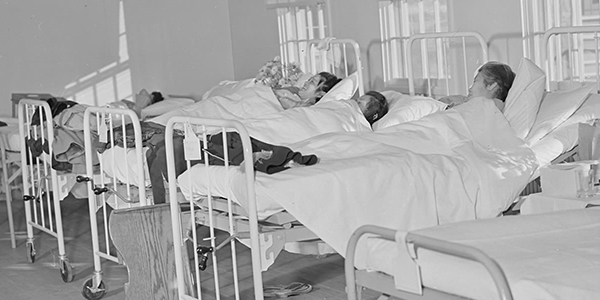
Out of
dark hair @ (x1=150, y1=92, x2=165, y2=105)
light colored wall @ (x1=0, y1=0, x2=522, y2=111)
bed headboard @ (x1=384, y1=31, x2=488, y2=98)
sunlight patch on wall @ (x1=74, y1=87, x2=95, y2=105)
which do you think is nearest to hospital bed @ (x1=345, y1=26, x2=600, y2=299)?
bed headboard @ (x1=384, y1=31, x2=488, y2=98)

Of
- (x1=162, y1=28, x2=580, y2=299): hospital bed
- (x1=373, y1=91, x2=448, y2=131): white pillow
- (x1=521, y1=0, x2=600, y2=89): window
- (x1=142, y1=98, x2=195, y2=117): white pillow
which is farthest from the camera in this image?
(x1=142, y1=98, x2=195, y2=117): white pillow

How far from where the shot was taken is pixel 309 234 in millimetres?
3287

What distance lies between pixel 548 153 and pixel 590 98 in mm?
431

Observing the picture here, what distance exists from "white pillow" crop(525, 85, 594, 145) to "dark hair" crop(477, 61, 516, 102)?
9.7 inches

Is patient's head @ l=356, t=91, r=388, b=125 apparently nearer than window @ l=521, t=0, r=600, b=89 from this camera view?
No

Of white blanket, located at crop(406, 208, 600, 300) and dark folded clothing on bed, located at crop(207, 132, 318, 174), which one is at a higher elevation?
dark folded clothing on bed, located at crop(207, 132, 318, 174)

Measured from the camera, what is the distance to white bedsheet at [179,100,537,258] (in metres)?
3.22

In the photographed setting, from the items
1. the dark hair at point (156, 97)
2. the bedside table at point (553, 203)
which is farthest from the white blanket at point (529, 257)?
the dark hair at point (156, 97)

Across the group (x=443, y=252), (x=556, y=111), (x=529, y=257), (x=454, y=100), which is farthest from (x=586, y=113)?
(x=443, y=252)

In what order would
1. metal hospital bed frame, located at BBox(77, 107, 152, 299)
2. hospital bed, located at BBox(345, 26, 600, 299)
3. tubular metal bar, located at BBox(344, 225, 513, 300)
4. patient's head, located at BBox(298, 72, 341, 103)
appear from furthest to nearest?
patient's head, located at BBox(298, 72, 341, 103)
metal hospital bed frame, located at BBox(77, 107, 152, 299)
hospital bed, located at BBox(345, 26, 600, 299)
tubular metal bar, located at BBox(344, 225, 513, 300)

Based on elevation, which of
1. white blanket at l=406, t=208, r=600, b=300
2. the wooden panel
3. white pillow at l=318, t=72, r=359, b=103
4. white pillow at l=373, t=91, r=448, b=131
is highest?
white pillow at l=318, t=72, r=359, b=103

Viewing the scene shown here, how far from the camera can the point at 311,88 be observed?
5.26 meters

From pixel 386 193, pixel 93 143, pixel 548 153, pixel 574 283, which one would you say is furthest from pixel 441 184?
pixel 93 143

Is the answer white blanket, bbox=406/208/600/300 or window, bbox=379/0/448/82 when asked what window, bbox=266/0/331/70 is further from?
white blanket, bbox=406/208/600/300
